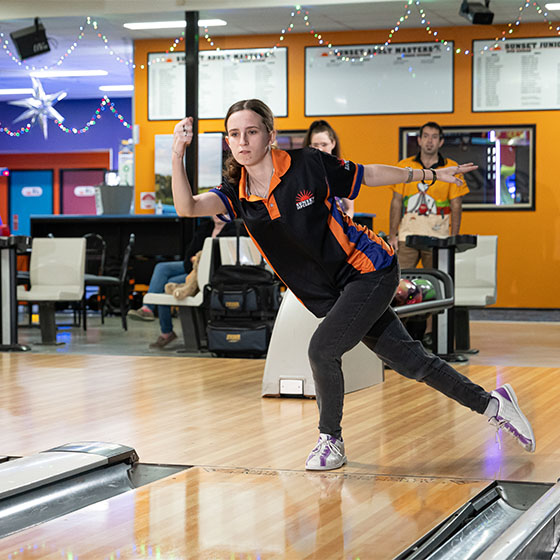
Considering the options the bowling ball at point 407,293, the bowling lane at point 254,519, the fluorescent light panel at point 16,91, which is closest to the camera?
the bowling lane at point 254,519

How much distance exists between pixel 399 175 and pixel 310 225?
378 mm

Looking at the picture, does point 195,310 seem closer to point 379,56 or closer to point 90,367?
point 90,367

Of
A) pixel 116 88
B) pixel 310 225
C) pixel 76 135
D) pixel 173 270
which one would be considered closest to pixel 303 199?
pixel 310 225

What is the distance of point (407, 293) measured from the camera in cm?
537

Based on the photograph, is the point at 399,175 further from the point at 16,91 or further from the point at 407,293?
the point at 16,91

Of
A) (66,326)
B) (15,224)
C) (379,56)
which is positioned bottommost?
(66,326)

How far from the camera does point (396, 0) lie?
931 centimetres

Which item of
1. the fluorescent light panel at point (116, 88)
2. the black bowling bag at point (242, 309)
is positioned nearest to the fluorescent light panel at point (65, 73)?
the fluorescent light panel at point (116, 88)

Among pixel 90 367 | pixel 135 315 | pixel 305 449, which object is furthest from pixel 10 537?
pixel 135 315

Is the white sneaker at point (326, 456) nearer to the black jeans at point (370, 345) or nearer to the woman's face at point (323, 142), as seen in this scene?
the black jeans at point (370, 345)

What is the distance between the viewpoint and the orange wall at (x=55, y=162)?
16828 mm

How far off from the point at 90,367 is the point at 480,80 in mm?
6534

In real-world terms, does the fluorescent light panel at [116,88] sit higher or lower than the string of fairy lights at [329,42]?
higher

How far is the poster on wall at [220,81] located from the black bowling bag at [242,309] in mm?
5195
